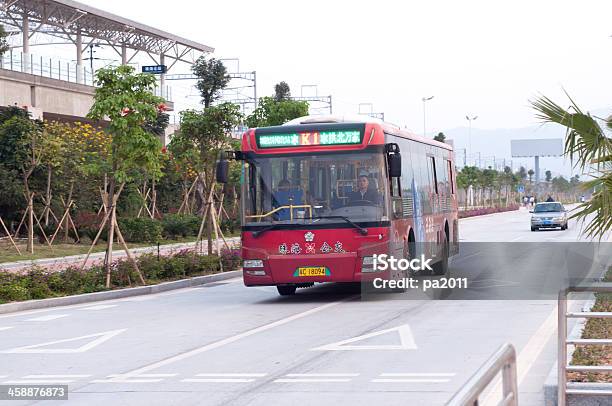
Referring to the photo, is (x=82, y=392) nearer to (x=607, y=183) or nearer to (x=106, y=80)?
(x=607, y=183)

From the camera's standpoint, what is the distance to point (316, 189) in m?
19.3

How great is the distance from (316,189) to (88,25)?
40.6m

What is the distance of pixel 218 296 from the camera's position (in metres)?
22.4

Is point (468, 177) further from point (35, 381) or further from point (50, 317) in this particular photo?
point (35, 381)

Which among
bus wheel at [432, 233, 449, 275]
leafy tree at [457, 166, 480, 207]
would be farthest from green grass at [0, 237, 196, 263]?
leafy tree at [457, 166, 480, 207]

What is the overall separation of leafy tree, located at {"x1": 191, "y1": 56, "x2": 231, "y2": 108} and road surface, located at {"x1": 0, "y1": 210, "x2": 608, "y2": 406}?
139ft

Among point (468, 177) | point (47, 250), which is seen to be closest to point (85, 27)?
point (47, 250)

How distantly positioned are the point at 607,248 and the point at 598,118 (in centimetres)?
2606

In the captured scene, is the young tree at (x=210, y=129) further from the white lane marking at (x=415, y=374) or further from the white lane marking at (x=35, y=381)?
the white lane marking at (x=415, y=374)

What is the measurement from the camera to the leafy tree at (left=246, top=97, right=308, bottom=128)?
50969 millimetres

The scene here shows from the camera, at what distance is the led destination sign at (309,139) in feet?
63.8

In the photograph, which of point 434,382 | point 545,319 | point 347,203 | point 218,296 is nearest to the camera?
point 434,382

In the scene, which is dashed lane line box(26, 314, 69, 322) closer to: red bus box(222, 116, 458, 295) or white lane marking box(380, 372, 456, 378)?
red bus box(222, 116, 458, 295)

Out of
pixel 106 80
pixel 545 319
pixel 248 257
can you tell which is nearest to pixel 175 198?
pixel 106 80
